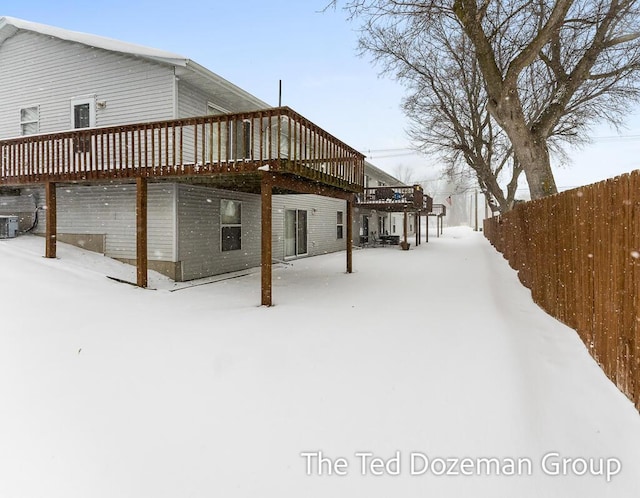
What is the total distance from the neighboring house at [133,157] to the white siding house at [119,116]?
0.03 m

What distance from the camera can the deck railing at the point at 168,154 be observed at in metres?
7.60

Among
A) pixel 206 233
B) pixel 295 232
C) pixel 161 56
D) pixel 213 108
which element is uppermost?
pixel 161 56

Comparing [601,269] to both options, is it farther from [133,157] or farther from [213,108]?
[213,108]

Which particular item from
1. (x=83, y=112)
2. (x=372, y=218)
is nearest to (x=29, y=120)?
(x=83, y=112)

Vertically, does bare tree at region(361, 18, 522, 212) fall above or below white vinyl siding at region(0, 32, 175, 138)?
above

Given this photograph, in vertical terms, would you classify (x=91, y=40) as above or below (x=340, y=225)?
above

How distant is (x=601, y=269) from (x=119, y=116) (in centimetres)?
1156

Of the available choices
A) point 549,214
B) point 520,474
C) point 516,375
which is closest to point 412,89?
point 549,214

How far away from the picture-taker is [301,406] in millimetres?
3254

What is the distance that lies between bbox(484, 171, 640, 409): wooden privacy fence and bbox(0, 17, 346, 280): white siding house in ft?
27.6

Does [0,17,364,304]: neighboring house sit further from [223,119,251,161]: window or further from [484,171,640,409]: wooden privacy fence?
[484,171,640,409]: wooden privacy fence

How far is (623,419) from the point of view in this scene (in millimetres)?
2957

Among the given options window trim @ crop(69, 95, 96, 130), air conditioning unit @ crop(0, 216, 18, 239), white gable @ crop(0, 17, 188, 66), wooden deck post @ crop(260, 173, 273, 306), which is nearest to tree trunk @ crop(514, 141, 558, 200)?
wooden deck post @ crop(260, 173, 273, 306)

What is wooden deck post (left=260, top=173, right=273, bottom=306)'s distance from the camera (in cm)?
696
